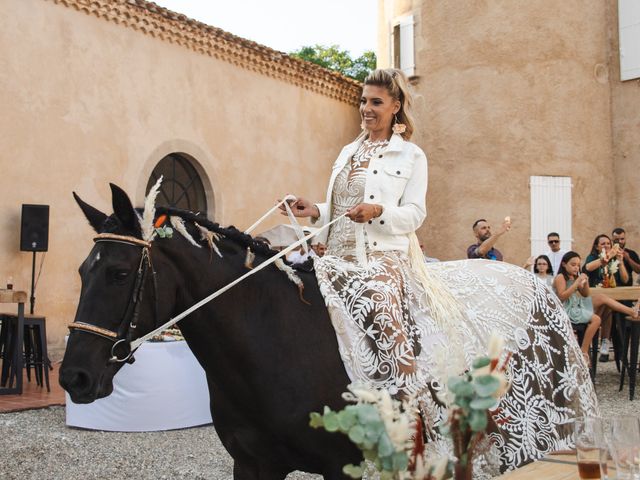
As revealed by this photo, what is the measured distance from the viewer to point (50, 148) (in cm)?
1188

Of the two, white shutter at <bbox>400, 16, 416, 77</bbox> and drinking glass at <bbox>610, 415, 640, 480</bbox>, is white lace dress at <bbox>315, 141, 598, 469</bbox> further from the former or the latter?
white shutter at <bbox>400, 16, 416, 77</bbox>

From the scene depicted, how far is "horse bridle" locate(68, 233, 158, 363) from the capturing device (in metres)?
2.83

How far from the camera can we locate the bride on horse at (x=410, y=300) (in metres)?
3.30

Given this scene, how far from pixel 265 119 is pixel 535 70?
20.5 feet

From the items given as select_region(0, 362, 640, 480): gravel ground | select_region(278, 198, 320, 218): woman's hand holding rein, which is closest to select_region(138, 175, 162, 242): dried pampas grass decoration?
select_region(278, 198, 320, 218): woman's hand holding rein

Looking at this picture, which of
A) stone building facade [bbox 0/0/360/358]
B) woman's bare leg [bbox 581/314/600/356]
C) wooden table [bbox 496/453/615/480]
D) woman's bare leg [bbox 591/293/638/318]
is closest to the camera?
wooden table [bbox 496/453/615/480]

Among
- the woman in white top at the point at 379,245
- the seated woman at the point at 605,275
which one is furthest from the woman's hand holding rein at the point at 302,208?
the seated woman at the point at 605,275

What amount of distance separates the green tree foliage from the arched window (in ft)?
82.6

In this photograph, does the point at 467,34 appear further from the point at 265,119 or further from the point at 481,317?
the point at 481,317

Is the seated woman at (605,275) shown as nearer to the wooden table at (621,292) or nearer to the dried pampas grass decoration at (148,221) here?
the wooden table at (621,292)

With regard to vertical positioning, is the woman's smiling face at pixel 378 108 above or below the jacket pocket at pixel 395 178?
above

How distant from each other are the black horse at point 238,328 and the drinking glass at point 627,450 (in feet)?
4.42

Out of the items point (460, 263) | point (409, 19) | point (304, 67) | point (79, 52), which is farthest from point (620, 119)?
point (460, 263)

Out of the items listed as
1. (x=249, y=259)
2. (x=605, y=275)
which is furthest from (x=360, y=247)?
(x=605, y=275)
